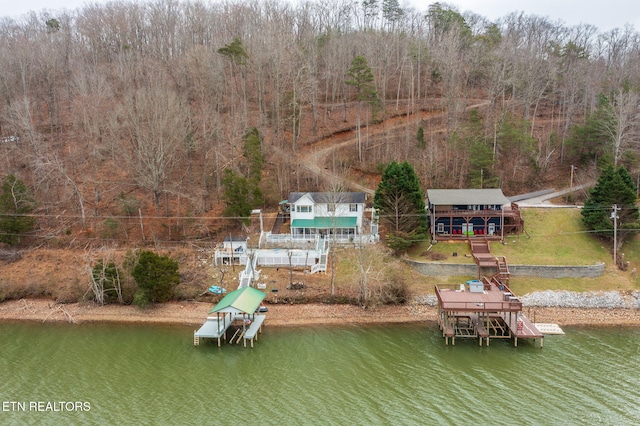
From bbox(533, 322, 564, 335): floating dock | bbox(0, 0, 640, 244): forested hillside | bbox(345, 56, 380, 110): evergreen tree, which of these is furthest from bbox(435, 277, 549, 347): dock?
bbox(345, 56, 380, 110): evergreen tree

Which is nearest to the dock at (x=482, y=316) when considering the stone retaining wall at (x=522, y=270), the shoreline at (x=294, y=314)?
the shoreline at (x=294, y=314)

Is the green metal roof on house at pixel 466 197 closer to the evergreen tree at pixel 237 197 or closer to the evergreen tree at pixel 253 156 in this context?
the evergreen tree at pixel 237 197

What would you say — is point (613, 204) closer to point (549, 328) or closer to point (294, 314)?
point (549, 328)

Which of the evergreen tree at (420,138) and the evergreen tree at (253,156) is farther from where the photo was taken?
the evergreen tree at (420,138)

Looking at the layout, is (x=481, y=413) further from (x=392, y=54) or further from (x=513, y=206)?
(x=392, y=54)

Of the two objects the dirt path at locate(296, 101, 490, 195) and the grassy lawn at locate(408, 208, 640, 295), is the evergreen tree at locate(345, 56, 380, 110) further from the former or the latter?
the grassy lawn at locate(408, 208, 640, 295)

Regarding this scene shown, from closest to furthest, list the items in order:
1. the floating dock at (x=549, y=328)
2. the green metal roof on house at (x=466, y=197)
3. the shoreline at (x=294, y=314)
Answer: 1. the floating dock at (x=549, y=328)
2. the shoreline at (x=294, y=314)
3. the green metal roof on house at (x=466, y=197)

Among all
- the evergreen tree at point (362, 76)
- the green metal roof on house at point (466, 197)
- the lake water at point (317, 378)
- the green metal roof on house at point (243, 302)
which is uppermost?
the evergreen tree at point (362, 76)

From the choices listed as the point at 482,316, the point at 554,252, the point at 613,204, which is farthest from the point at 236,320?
the point at 613,204
